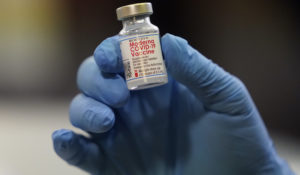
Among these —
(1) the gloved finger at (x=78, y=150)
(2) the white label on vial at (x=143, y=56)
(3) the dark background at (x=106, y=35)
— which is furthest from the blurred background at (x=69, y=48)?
(2) the white label on vial at (x=143, y=56)

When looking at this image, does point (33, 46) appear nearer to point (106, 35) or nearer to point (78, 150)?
point (106, 35)

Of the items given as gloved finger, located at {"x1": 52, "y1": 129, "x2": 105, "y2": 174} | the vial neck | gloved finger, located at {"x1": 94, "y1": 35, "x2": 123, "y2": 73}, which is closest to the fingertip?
gloved finger, located at {"x1": 52, "y1": 129, "x2": 105, "y2": 174}

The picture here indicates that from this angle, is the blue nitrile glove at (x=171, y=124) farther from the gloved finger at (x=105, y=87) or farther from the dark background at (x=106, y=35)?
the dark background at (x=106, y=35)

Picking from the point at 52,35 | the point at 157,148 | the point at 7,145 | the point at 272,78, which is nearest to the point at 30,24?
the point at 52,35

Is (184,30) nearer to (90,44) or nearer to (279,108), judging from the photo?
(90,44)

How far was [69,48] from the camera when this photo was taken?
0.83 meters

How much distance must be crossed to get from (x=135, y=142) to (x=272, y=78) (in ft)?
1.50

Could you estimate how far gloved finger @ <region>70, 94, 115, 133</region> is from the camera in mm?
593

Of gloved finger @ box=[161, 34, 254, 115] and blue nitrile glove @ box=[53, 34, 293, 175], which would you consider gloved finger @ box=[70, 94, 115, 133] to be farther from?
gloved finger @ box=[161, 34, 254, 115]

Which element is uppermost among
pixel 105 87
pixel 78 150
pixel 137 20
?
pixel 137 20

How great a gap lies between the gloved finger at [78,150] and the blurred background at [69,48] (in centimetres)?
19

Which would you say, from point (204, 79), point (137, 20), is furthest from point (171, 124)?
point (137, 20)

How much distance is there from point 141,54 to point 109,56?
0.30ft

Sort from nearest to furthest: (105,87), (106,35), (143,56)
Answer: (143,56) < (105,87) < (106,35)
